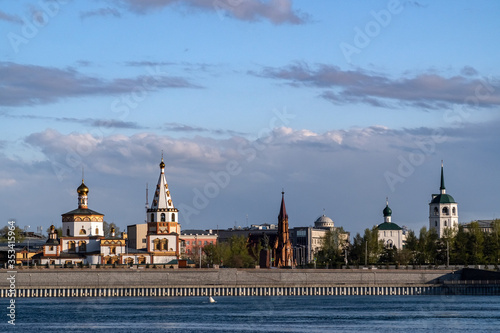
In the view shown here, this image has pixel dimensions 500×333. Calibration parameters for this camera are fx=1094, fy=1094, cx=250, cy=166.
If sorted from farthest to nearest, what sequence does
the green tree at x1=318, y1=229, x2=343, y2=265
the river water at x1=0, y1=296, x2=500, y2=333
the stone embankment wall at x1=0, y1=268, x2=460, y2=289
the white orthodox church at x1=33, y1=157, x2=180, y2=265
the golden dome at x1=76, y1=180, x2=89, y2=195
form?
the green tree at x1=318, y1=229, x2=343, y2=265 < the golden dome at x1=76, y1=180, x2=89, y2=195 < the white orthodox church at x1=33, y1=157, x2=180, y2=265 < the stone embankment wall at x1=0, y1=268, x2=460, y2=289 < the river water at x1=0, y1=296, x2=500, y2=333

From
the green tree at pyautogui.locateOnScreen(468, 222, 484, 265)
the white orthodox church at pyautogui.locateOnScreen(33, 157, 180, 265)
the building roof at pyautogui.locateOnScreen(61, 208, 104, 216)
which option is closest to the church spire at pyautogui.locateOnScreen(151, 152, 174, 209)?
the white orthodox church at pyautogui.locateOnScreen(33, 157, 180, 265)

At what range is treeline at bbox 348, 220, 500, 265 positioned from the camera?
6973 inches

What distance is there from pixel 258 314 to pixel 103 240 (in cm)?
5055

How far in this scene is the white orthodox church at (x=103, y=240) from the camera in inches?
6240

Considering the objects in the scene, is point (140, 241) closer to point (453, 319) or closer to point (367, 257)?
point (367, 257)

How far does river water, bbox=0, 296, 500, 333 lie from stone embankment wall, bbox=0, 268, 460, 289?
4.05m

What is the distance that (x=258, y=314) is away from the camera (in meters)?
114

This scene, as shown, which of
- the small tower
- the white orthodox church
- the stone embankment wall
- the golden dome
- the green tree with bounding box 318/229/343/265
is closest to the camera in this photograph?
the stone embankment wall

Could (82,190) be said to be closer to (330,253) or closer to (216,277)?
(216,277)

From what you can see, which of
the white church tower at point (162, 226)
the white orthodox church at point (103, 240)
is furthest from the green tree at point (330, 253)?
the white orthodox church at point (103, 240)

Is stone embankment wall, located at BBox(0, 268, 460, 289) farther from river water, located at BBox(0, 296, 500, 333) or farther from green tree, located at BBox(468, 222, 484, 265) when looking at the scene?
green tree, located at BBox(468, 222, 484, 265)

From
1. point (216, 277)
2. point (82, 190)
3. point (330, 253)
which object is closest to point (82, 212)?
point (82, 190)

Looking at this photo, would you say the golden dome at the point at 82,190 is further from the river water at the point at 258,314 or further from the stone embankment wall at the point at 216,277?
the river water at the point at 258,314

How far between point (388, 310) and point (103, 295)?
4297 centimetres
